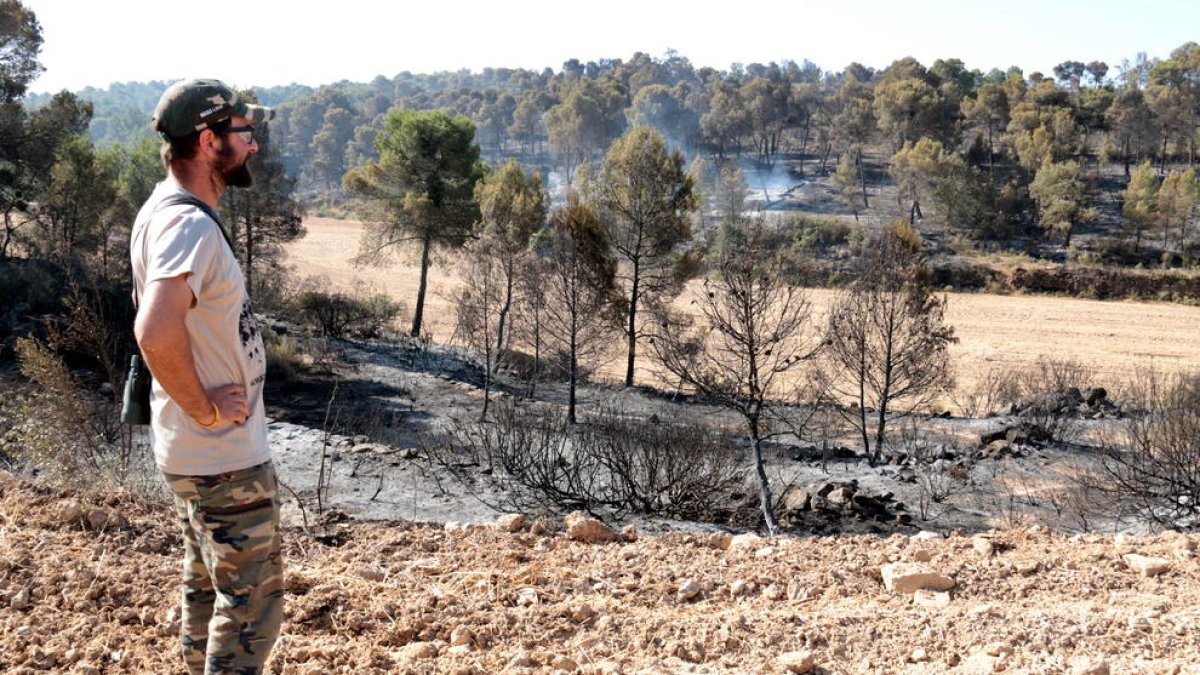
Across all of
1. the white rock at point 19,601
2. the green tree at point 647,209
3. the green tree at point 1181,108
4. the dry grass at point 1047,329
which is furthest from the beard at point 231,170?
the green tree at point 1181,108

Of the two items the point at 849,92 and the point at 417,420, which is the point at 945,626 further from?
the point at 849,92

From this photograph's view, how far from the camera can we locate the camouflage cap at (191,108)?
2592mm

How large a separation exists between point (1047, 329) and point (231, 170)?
37594mm

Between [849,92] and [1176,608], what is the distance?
83937 millimetres

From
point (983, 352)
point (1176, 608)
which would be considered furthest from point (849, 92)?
point (1176, 608)

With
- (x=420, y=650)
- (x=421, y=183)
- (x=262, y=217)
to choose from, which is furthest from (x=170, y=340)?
(x=421, y=183)

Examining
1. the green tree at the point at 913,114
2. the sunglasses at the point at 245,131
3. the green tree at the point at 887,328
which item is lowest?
the green tree at the point at 887,328

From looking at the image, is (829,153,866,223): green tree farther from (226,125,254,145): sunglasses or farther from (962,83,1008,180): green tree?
(226,125,254,145): sunglasses

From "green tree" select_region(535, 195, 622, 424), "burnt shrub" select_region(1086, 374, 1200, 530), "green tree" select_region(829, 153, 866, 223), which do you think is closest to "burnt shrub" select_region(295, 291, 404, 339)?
"green tree" select_region(535, 195, 622, 424)

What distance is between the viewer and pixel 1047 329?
35.4 metres

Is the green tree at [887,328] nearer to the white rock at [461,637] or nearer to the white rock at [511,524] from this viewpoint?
the white rock at [511,524]

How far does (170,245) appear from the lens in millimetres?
2410

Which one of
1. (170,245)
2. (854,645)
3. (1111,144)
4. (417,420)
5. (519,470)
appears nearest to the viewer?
(170,245)

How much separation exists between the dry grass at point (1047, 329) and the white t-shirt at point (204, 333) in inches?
939
